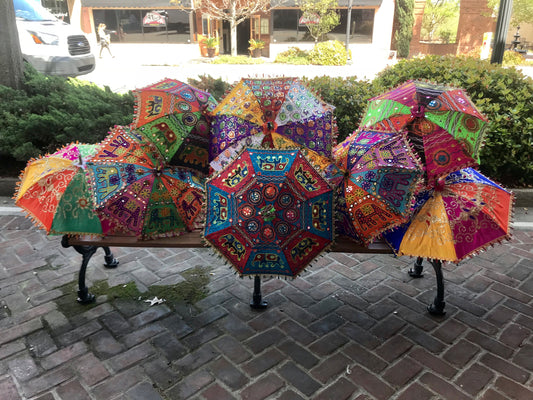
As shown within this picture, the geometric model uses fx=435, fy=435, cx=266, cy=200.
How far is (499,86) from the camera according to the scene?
18.8 feet

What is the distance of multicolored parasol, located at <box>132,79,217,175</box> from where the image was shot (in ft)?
10.9

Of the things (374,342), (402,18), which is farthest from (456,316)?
(402,18)

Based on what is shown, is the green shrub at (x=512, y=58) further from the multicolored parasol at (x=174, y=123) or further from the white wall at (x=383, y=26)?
the multicolored parasol at (x=174, y=123)

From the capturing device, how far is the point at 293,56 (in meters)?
25.6

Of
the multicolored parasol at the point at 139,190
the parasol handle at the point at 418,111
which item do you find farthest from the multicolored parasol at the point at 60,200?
the parasol handle at the point at 418,111

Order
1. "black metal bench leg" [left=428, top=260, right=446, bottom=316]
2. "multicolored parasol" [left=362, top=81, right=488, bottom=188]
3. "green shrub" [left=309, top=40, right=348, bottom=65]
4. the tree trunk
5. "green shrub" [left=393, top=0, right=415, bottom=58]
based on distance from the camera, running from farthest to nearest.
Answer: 1. "green shrub" [left=393, top=0, right=415, bottom=58]
2. "green shrub" [left=309, top=40, right=348, bottom=65]
3. the tree trunk
4. "black metal bench leg" [left=428, top=260, right=446, bottom=316]
5. "multicolored parasol" [left=362, top=81, right=488, bottom=188]

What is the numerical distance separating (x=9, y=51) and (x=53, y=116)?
149cm

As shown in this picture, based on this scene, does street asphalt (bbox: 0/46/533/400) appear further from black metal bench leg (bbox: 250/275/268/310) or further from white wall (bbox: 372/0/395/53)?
white wall (bbox: 372/0/395/53)

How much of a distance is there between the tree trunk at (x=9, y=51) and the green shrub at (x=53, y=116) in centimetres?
27

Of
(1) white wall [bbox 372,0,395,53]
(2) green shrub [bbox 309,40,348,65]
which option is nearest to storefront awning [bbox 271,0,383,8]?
(1) white wall [bbox 372,0,395,53]

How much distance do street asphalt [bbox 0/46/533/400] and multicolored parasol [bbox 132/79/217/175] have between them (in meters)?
1.27

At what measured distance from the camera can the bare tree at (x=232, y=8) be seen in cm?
2527

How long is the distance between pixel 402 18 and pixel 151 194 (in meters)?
28.6

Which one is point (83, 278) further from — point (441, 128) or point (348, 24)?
point (348, 24)
